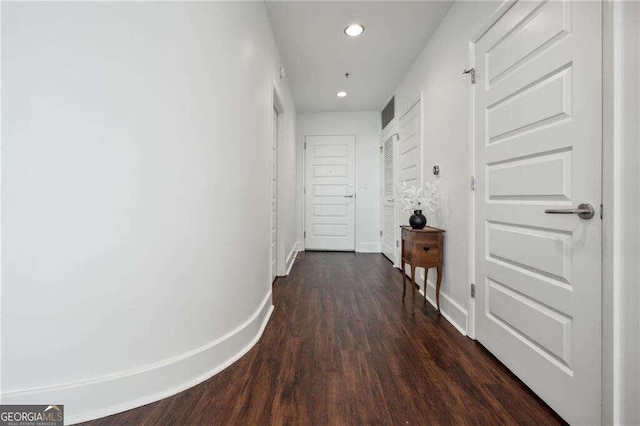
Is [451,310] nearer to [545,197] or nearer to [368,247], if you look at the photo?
[545,197]

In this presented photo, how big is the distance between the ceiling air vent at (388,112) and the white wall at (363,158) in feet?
1.00

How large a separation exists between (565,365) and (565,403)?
0.15 meters

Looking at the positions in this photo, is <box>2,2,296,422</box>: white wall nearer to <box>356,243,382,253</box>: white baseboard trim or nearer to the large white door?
the large white door

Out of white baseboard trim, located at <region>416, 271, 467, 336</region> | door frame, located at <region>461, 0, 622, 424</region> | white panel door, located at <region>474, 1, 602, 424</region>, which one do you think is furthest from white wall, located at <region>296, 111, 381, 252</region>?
door frame, located at <region>461, 0, 622, 424</region>

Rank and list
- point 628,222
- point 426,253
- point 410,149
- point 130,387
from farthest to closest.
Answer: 1. point 410,149
2. point 426,253
3. point 130,387
4. point 628,222

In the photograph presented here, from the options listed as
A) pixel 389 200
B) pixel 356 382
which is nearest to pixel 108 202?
pixel 356 382

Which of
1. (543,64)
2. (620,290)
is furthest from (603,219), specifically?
(543,64)

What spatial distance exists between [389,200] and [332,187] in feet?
3.68

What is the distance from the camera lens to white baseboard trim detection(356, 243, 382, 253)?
5.13 metres

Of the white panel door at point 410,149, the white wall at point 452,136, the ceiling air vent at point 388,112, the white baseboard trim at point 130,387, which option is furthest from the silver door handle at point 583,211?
the ceiling air vent at point 388,112

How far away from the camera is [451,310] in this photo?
7.19ft

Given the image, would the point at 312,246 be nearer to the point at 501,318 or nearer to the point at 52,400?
the point at 501,318

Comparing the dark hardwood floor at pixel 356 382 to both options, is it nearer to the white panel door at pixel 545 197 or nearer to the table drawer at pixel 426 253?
the white panel door at pixel 545 197

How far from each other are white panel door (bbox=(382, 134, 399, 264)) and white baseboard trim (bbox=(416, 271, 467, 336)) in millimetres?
1480
